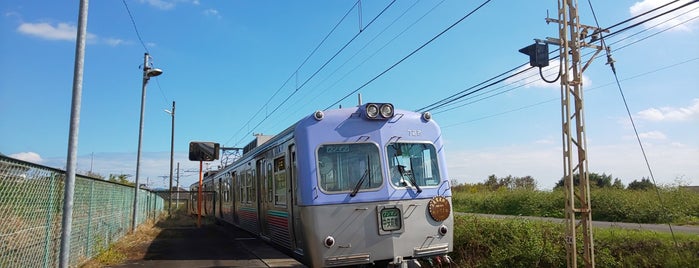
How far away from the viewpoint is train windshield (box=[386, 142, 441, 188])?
24.8ft

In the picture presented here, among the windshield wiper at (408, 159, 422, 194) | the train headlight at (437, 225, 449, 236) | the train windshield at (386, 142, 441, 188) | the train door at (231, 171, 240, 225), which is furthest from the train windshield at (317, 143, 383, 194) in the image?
the train door at (231, 171, 240, 225)

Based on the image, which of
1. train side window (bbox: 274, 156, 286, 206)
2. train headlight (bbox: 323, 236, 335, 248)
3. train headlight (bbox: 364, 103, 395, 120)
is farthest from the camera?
train side window (bbox: 274, 156, 286, 206)

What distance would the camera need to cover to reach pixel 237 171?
48.5ft

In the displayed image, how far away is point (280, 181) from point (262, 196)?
204 cm

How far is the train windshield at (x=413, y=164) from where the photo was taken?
24.8 ft

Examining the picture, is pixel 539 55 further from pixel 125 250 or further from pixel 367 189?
pixel 125 250

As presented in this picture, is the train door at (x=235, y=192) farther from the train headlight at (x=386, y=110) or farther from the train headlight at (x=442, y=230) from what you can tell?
the train headlight at (x=442, y=230)

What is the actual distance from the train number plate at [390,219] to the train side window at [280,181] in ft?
6.95

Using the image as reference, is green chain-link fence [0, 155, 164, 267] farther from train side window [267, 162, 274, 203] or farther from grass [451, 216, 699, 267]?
grass [451, 216, 699, 267]

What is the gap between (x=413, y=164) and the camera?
776 centimetres

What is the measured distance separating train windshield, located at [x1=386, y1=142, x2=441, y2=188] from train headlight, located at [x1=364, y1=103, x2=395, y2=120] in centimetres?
46

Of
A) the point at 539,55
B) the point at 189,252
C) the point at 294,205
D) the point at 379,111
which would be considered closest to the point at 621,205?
the point at 539,55

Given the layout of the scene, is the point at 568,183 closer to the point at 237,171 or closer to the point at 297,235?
the point at 297,235

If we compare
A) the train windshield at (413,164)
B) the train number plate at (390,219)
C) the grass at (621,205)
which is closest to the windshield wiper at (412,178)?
the train windshield at (413,164)
